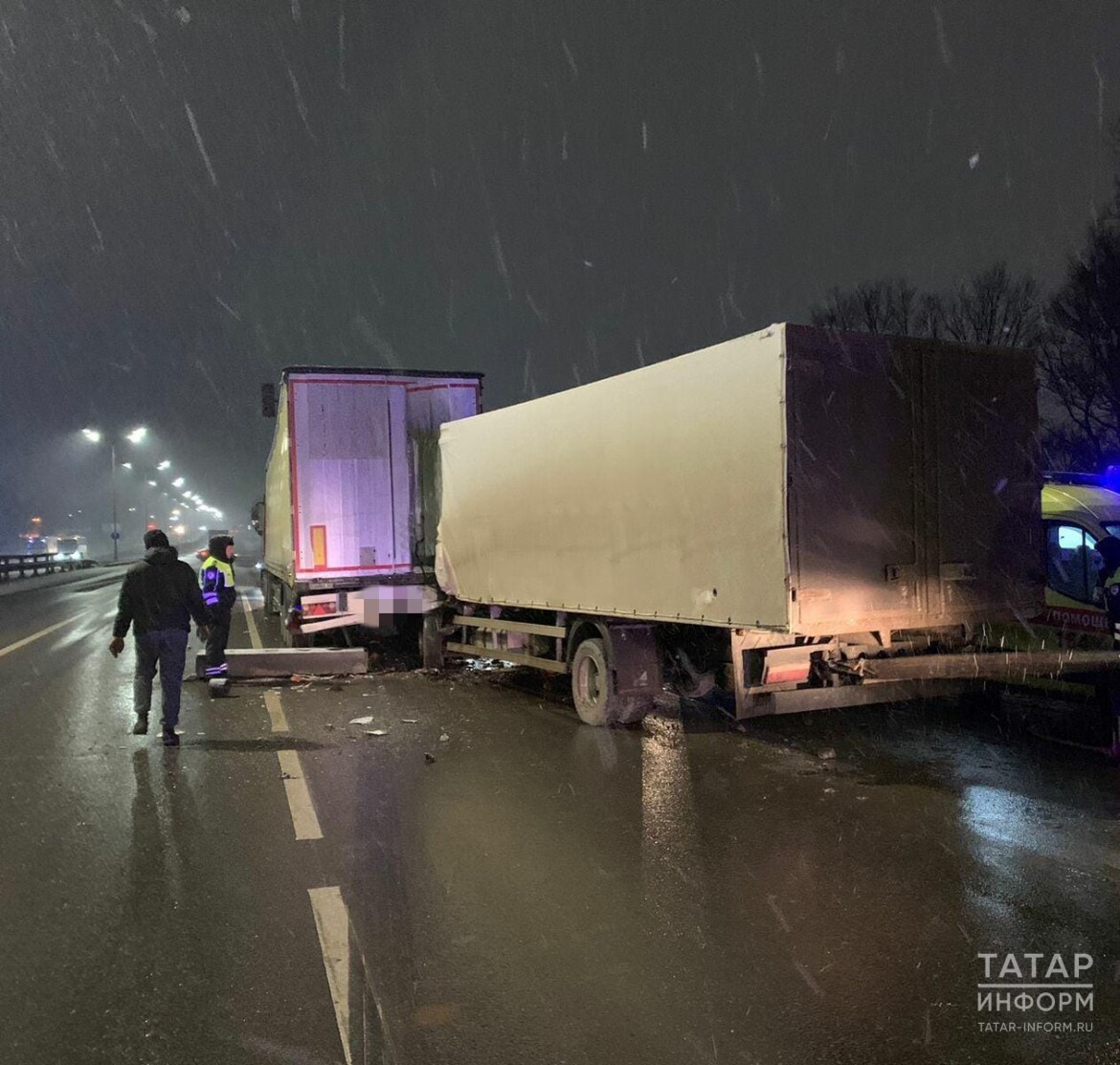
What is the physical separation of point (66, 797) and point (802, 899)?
5078 millimetres

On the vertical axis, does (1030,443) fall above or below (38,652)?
above

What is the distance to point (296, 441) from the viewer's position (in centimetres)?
1253

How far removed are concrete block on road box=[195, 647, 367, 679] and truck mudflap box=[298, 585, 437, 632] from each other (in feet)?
1.96

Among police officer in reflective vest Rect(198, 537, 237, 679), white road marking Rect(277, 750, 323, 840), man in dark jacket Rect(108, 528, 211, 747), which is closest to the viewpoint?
white road marking Rect(277, 750, 323, 840)

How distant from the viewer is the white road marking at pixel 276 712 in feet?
29.9

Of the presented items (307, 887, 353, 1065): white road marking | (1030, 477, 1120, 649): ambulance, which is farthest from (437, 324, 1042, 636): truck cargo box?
(307, 887, 353, 1065): white road marking

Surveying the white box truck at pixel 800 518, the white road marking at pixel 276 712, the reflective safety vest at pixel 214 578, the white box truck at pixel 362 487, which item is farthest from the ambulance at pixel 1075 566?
the reflective safety vest at pixel 214 578

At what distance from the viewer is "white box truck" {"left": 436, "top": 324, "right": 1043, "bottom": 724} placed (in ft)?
22.7

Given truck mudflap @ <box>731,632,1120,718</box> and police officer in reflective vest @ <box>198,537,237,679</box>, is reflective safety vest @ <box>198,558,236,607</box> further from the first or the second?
truck mudflap @ <box>731,632,1120,718</box>

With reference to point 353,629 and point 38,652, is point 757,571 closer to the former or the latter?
point 353,629

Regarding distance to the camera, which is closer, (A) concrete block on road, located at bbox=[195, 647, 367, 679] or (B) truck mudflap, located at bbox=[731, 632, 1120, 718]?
(B) truck mudflap, located at bbox=[731, 632, 1120, 718]

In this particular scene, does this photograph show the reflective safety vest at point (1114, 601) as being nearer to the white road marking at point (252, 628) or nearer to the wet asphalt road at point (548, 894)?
the wet asphalt road at point (548, 894)

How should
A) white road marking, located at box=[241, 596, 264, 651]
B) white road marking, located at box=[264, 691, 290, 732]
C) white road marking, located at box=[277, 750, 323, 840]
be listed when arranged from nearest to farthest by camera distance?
white road marking, located at box=[277, 750, 323, 840], white road marking, located at box=[264, 691, 290, 732], white road marking, located at box=[241, 596, 264, 651]

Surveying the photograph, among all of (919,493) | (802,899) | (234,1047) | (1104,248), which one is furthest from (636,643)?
(1104,248)
